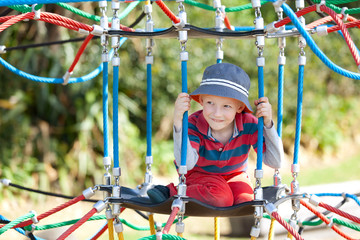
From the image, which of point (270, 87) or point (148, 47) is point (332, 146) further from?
point (148, 47)

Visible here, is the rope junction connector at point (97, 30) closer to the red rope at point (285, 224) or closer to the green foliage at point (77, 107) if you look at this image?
the red rope at point (285, 224)

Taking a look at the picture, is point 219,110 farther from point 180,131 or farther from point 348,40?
point 348,40

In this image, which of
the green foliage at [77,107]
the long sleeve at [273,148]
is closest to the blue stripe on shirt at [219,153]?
the long sleeve at [273,148]

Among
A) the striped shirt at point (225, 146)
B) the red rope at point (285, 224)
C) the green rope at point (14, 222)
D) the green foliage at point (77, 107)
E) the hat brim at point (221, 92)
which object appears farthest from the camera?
the green foliage at point (77, 107)

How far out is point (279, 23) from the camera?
6.39ft

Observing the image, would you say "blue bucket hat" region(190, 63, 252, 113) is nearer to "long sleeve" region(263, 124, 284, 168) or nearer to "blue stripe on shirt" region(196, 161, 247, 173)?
"long sleeve" region(263, 124, 284, 168)

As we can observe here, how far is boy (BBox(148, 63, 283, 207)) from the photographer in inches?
77.9

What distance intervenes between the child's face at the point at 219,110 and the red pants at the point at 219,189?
0.71ft

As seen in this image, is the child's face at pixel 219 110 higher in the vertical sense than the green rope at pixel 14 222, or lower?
higher

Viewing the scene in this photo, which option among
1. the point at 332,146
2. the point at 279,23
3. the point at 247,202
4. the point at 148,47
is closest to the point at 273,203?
the point at 247,202

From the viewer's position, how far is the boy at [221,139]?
1.98 metres

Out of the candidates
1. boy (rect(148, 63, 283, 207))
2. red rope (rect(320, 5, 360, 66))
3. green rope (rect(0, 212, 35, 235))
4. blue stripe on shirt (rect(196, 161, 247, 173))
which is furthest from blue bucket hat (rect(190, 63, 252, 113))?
green rope (rect(0, 212, 35, 235))

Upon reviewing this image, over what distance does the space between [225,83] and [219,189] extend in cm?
41

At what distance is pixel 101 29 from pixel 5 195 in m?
2.99
